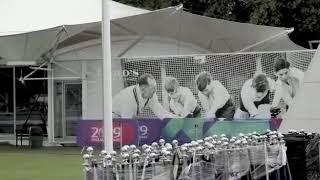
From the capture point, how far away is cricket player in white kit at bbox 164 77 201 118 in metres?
23.1

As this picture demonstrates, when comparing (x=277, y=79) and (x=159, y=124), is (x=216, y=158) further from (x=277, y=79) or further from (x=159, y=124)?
(x=277, y=79)

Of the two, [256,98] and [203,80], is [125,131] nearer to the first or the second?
[203,80]

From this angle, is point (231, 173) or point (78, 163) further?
point (78, 163)

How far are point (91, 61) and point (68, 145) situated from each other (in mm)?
3271

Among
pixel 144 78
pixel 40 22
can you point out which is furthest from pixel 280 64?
pixel 40 22

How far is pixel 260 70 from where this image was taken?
74.7 ft

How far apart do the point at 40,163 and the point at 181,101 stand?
685cm

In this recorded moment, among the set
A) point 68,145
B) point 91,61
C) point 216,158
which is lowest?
point 68,145

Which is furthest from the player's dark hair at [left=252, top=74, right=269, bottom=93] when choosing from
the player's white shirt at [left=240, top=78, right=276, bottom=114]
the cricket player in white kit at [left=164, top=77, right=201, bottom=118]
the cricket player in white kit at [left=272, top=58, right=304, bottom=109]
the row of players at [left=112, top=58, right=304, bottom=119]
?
the cricket player in white kit at [left=164, top=77, right=201, bottom=118]

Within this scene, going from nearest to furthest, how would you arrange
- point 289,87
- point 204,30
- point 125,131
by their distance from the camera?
point 125,131 < point 289,87 < point 204,30

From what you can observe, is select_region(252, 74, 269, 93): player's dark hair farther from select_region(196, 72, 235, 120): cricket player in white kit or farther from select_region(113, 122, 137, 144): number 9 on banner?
select_region(113, 122, 137, 144): number 9 on banner

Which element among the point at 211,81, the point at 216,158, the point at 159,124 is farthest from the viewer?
the point at 211,81

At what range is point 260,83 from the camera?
2264 cm

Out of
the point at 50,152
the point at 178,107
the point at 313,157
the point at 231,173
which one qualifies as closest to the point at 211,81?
the point at 178,107
